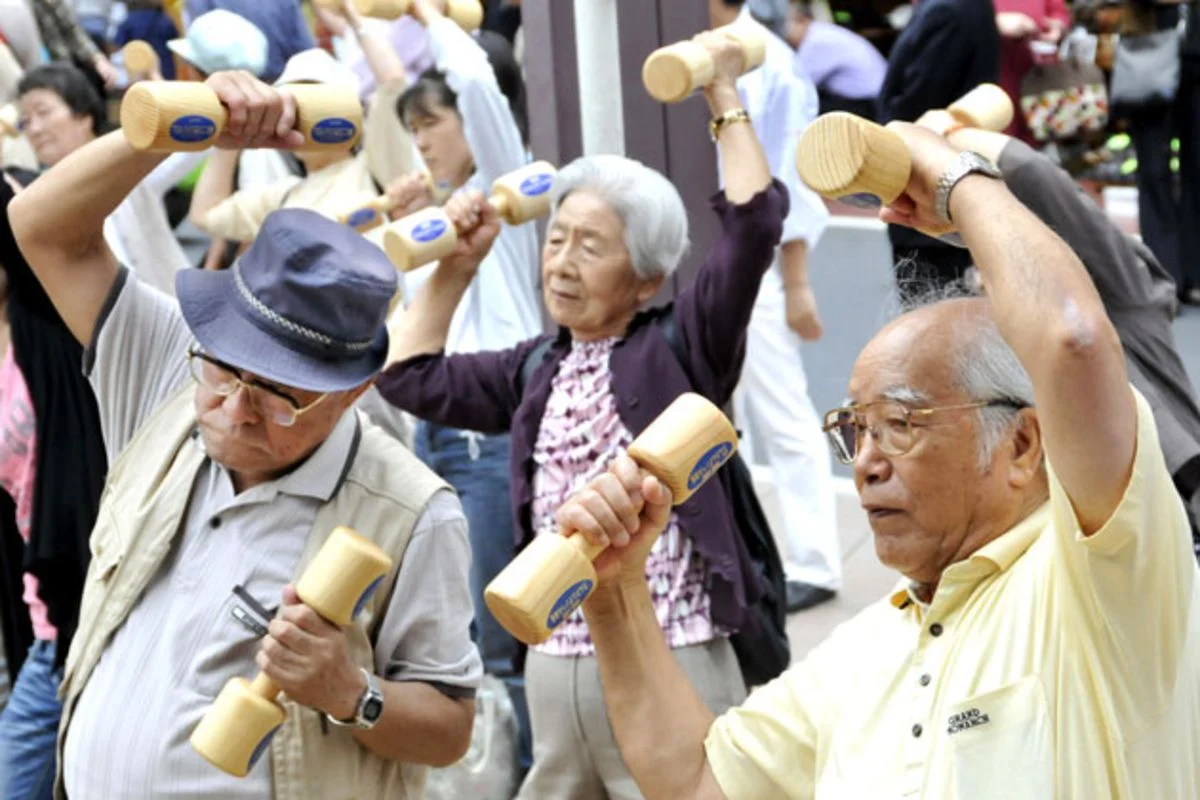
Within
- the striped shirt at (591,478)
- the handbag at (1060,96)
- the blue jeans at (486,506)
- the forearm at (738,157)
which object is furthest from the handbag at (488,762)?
the handbag at (1060,96)

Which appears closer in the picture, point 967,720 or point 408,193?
point 967,720

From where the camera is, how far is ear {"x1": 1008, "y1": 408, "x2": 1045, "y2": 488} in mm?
2557

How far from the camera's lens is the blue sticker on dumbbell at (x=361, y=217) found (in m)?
5.28

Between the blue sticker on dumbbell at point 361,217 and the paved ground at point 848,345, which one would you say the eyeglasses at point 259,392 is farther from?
the paved ground at point 848,345

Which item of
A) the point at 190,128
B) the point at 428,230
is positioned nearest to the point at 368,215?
the point at 428,230

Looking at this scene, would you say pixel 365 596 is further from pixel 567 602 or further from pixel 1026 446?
pixel 1026 446

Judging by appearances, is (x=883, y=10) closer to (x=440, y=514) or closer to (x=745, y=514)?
(x=745, y=514)

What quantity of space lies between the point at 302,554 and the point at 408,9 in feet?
8.89

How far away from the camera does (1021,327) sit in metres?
2.18

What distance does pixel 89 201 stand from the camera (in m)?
3.36

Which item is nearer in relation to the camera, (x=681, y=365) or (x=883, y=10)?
(x=681, y=365)

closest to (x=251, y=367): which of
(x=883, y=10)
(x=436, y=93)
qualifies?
(x=436, y=93)

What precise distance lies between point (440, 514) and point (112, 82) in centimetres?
689

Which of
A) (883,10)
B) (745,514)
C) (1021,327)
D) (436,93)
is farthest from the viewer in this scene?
(883,10)
